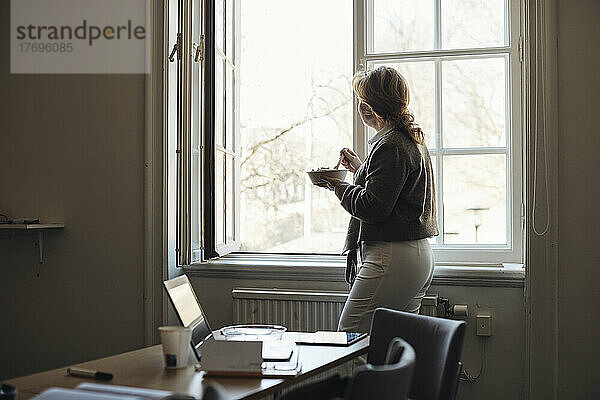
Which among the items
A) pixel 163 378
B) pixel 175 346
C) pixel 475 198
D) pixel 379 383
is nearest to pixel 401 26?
pixel 475 198

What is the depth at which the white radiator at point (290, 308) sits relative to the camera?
3203 millimetres

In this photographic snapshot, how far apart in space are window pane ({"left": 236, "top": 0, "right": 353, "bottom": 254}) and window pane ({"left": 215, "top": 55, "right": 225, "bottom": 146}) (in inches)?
16.1

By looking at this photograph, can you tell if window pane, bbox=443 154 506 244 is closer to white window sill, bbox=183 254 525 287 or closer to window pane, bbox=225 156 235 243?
white window sill, bbox=183 254 525 287

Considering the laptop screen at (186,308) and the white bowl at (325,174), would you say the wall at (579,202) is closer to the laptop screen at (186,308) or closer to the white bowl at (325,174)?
the white bowl at (325,174)

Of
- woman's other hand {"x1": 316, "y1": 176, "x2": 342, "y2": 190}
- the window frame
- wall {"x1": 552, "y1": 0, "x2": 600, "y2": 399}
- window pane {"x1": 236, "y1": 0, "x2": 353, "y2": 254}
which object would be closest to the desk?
woman's other hand {"x1": 316, "y1": 176, "x2": 342, "y2": 190}

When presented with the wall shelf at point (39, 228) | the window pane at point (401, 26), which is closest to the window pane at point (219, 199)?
the wall shelf at point (39, 228)

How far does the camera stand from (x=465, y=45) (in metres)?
3.36

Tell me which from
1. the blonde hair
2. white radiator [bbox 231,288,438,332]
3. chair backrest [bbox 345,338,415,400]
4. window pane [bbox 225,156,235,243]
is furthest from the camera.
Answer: window pane [bbox 225,156,235,243]

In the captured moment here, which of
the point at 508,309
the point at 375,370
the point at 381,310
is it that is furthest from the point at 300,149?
the point at 375,370

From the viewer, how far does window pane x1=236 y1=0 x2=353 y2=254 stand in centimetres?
393

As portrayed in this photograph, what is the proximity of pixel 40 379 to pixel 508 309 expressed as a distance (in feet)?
6.35

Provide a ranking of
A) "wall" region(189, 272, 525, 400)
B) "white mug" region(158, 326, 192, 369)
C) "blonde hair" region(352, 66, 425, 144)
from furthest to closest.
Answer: "wall" region(189, 272, 525, 400) < "blonde hair" region(352, 66, 425, 144) < "white mug" region(158, 326, 192, 369)

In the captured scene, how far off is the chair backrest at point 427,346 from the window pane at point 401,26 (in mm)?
1591

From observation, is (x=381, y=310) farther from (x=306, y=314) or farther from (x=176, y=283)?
(x=306, y=314)
